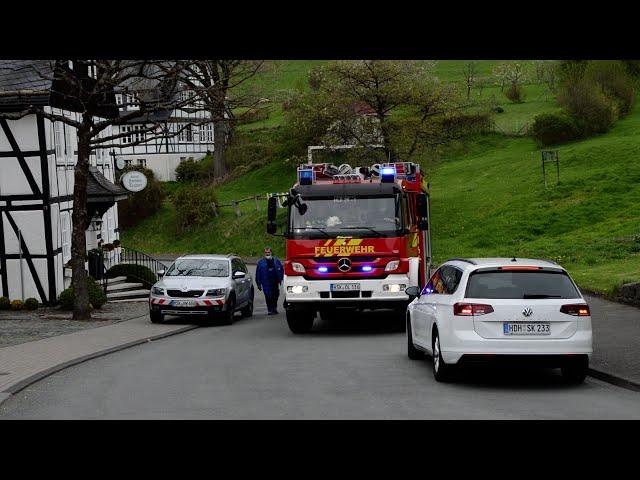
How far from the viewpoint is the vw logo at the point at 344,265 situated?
23031 millimetres

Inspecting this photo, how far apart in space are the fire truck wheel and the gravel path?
5158mm

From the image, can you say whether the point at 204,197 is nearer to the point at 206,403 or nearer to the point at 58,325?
the point at 58,325

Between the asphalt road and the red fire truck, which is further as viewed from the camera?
the red fire truck

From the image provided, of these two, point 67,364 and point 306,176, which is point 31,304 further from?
point 67,364

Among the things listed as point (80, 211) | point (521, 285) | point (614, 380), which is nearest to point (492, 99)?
point (80, 211)

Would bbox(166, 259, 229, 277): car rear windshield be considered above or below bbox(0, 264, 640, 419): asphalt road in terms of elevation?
above

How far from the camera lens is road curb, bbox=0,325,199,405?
622 inches

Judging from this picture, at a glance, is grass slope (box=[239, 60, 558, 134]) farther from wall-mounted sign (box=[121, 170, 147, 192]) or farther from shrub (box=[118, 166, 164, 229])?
wall-mounted sign (box=[121, 170, 147, 192])

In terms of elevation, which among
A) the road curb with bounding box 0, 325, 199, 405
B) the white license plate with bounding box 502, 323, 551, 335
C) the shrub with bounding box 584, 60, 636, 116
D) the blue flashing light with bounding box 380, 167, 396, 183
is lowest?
the road curb with bounding box 0, 325, 199, 405

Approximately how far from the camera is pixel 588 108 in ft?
231

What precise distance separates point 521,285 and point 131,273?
80.2ft

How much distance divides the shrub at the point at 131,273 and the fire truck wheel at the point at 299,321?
14.1 m

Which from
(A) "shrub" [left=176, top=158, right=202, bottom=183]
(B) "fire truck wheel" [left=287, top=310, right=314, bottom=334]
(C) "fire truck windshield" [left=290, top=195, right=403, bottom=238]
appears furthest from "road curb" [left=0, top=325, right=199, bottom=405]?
(A) "shrub" [left=176, top=158, right=202, bottom=183]

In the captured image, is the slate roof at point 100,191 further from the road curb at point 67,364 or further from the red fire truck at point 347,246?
the red fire truck at point 347,246
